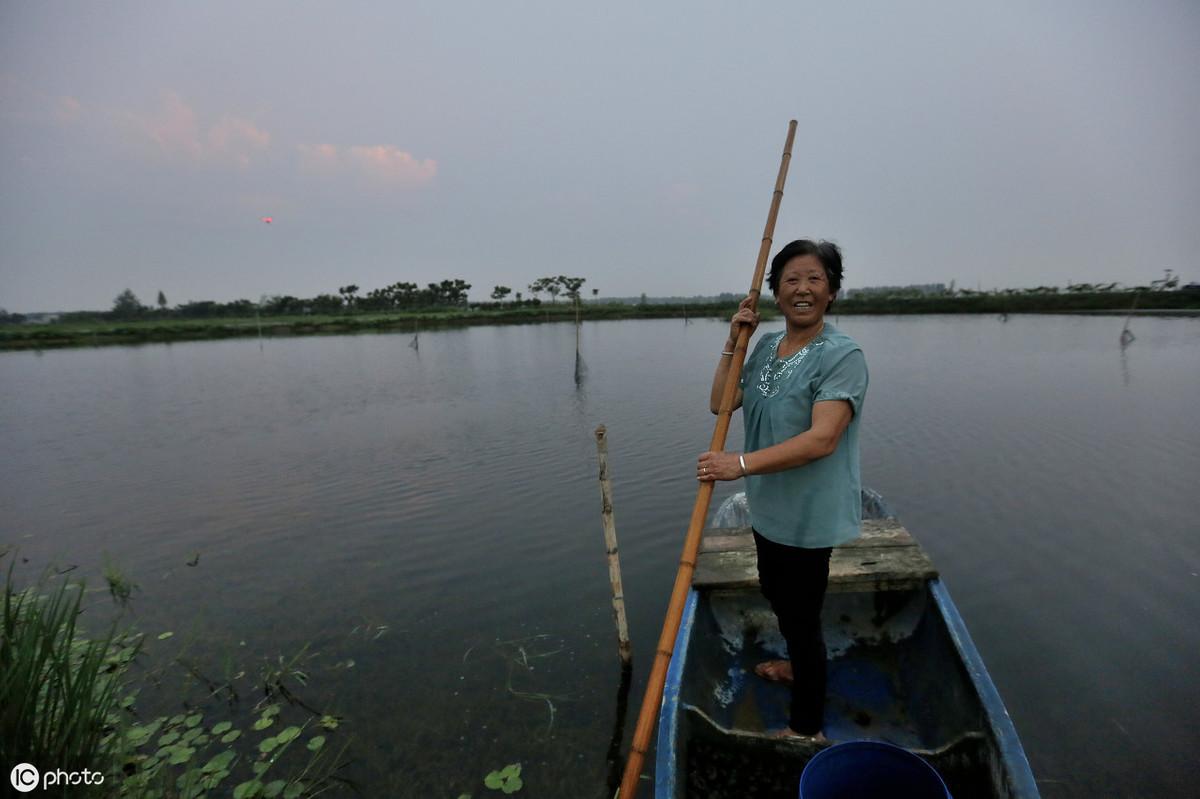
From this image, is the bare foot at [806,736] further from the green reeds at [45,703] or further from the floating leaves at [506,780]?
the green reeds at [45,703]

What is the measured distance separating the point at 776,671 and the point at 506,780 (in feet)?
5.43

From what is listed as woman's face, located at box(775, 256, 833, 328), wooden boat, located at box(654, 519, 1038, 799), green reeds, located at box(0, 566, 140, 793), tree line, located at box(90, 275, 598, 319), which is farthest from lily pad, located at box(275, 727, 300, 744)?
tree line, located at box(90, 275, 598, 319)

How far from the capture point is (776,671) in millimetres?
2916

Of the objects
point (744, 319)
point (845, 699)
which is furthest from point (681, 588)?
point (845, 699)

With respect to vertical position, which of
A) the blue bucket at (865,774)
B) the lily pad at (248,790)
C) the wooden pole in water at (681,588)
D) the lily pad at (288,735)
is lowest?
the lily pad at (288,735)

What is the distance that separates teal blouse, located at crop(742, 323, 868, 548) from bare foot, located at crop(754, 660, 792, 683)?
1327 mm

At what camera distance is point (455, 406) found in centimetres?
1370

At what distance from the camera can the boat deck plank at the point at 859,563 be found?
3.08 metres

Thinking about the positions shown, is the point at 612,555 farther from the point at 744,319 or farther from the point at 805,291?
the point at 805,291

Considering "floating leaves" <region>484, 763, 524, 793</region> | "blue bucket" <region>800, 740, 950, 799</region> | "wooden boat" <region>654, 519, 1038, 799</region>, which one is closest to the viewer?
"blue bucket" <region>800, 740, 950, 799</region>

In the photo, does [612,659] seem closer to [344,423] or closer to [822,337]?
[822,337]

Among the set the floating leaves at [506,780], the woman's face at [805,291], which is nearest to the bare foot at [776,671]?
the floating leaves at [506,780]

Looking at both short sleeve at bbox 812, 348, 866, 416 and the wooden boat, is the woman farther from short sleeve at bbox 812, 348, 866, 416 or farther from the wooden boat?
the wooden boat

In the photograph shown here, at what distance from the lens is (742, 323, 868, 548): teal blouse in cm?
177
